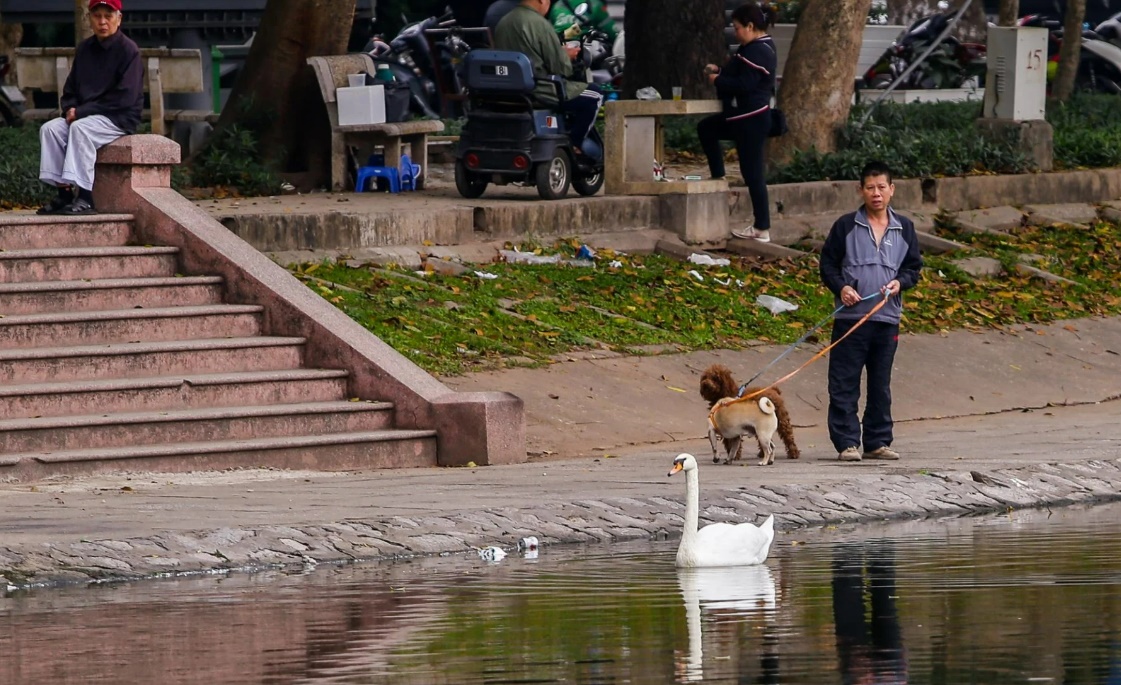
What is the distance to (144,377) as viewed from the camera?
12.8 metres

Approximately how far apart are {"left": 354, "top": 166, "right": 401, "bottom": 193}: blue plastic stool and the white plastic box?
50 cm

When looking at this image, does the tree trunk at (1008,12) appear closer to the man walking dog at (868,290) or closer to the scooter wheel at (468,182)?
the scooter wheel at (468,182)

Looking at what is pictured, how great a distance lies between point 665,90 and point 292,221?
31.7 feet

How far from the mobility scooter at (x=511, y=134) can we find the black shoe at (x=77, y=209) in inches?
172

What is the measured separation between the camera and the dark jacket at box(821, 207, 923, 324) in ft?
40.6

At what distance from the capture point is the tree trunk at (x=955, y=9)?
4088 centimetres

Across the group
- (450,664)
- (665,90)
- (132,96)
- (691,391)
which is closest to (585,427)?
(691,391)

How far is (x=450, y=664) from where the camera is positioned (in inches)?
276

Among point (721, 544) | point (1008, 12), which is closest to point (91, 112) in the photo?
point (721, 544)

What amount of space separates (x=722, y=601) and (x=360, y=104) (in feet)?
39.2

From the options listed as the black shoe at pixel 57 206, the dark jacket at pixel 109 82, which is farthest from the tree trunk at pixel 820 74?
the black shoe at pixel 57 206

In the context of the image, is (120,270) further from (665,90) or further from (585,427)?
(665,90)

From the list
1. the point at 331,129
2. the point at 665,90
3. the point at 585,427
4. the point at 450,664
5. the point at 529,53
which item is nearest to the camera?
the point at 450,664

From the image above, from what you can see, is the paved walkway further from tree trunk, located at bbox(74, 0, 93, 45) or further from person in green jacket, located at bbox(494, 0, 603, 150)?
tree trunk, located at bbox(74, 0, 93, 45)
